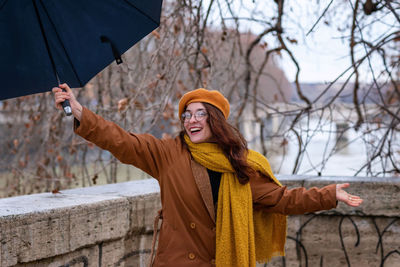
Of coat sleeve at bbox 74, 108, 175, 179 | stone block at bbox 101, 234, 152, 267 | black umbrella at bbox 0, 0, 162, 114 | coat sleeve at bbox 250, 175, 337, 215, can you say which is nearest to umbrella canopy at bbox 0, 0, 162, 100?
black umbrella at bbox 0, 0, 162, 114

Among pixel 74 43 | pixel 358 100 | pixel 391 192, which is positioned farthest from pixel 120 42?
pixel 358 100

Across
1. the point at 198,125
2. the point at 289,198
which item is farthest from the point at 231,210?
the point at 198,125

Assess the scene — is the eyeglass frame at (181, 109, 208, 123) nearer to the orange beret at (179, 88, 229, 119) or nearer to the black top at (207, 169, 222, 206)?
the orange beret at (179, 88, 229, 119)

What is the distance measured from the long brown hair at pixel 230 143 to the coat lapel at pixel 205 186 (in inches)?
5.8

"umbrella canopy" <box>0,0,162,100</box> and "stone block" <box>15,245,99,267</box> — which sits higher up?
"umbrella canopy" <box>0,0,162,100</box>

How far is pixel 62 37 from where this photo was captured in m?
2.36

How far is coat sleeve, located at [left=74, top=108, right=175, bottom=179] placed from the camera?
2.25 metres

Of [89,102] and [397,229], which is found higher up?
[89,102]

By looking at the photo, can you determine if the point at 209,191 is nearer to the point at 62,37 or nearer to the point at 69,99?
the point at 69,99

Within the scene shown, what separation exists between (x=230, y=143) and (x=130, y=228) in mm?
1064

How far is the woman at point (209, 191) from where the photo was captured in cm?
247

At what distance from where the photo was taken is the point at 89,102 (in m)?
7.74

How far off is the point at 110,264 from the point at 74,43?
56.1 inches

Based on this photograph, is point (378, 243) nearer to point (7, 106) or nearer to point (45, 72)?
point (45, 72)
